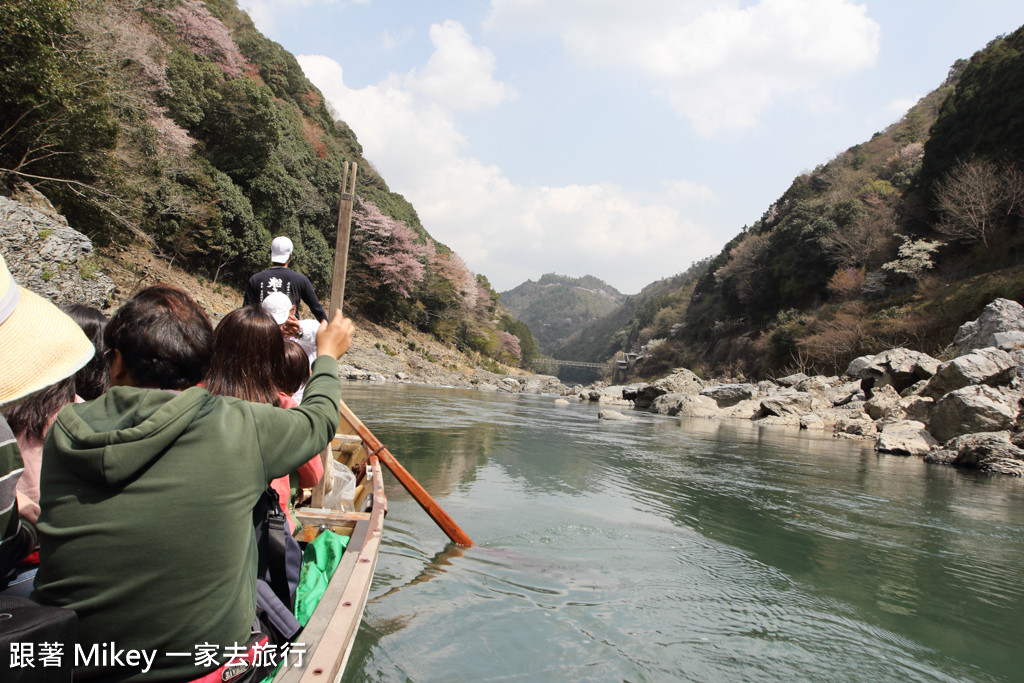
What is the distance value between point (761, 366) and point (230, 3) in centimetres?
3439

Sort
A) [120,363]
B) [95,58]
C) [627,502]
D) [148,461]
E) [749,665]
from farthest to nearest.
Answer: [95,58] < [627,502] < [749,665] < [120,363] < [148,461]

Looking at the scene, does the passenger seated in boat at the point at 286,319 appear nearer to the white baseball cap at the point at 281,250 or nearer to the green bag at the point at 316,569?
the white baseball cap at the point at 281,250

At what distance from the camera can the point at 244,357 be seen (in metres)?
1.89

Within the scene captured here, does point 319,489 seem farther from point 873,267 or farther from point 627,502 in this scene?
point 873,267

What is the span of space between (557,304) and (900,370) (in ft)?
468

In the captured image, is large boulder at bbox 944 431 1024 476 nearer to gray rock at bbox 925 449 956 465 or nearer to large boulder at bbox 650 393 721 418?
gray rock at bbox 925 449 956 465

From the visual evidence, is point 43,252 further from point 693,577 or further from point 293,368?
point 693,577

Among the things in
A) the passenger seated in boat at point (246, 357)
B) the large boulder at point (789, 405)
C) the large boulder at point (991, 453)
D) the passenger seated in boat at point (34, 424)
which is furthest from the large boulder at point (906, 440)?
the passenger seated in boat at point (34, 424)

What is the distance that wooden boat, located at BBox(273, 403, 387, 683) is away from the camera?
166 cm

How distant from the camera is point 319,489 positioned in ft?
10.8

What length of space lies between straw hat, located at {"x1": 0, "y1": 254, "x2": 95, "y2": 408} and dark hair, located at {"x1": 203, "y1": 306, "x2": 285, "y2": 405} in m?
0.51

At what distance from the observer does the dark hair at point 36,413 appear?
79.5 inches

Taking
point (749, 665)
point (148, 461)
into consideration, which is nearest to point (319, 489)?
point (148, 461)

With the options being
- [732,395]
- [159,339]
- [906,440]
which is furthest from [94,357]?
[732,395]
